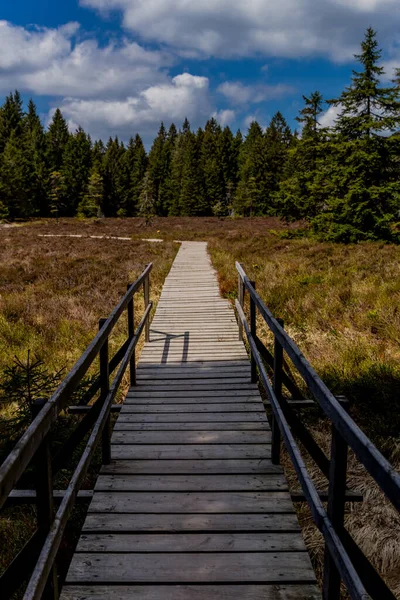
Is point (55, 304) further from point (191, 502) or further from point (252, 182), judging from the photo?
point (252, 182)

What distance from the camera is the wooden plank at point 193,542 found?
8.81ft

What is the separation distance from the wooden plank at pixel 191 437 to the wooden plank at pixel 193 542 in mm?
1299

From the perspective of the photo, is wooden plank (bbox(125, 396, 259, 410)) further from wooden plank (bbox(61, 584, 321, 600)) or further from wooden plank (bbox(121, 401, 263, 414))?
wooden plank (bbox(61, 584, 321, 600))

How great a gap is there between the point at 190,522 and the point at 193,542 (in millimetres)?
197

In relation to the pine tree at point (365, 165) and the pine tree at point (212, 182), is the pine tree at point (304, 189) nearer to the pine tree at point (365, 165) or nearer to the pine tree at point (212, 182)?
the pine tree at point (365, 165)

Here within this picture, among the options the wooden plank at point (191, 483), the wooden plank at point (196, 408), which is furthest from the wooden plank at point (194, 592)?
the wooden plank at point (196, 408)

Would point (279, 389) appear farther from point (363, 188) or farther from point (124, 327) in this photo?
point (363, 188)

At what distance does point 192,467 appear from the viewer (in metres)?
3.68

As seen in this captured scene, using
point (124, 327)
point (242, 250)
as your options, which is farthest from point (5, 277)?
point (242, 250)

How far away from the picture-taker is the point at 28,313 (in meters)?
10.2

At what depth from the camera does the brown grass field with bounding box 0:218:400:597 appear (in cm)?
388

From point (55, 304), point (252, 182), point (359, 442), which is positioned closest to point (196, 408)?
point (359, 442)

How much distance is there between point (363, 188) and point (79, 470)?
1766 cm

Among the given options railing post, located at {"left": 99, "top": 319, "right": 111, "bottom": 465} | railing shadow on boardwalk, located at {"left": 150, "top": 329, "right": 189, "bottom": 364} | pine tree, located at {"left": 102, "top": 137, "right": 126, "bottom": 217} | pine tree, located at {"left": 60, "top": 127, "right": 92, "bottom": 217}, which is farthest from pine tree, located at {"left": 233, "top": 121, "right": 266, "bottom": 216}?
railing post, located at {"left": 99, "top": 319, "right": 111, "bottom": 465}
